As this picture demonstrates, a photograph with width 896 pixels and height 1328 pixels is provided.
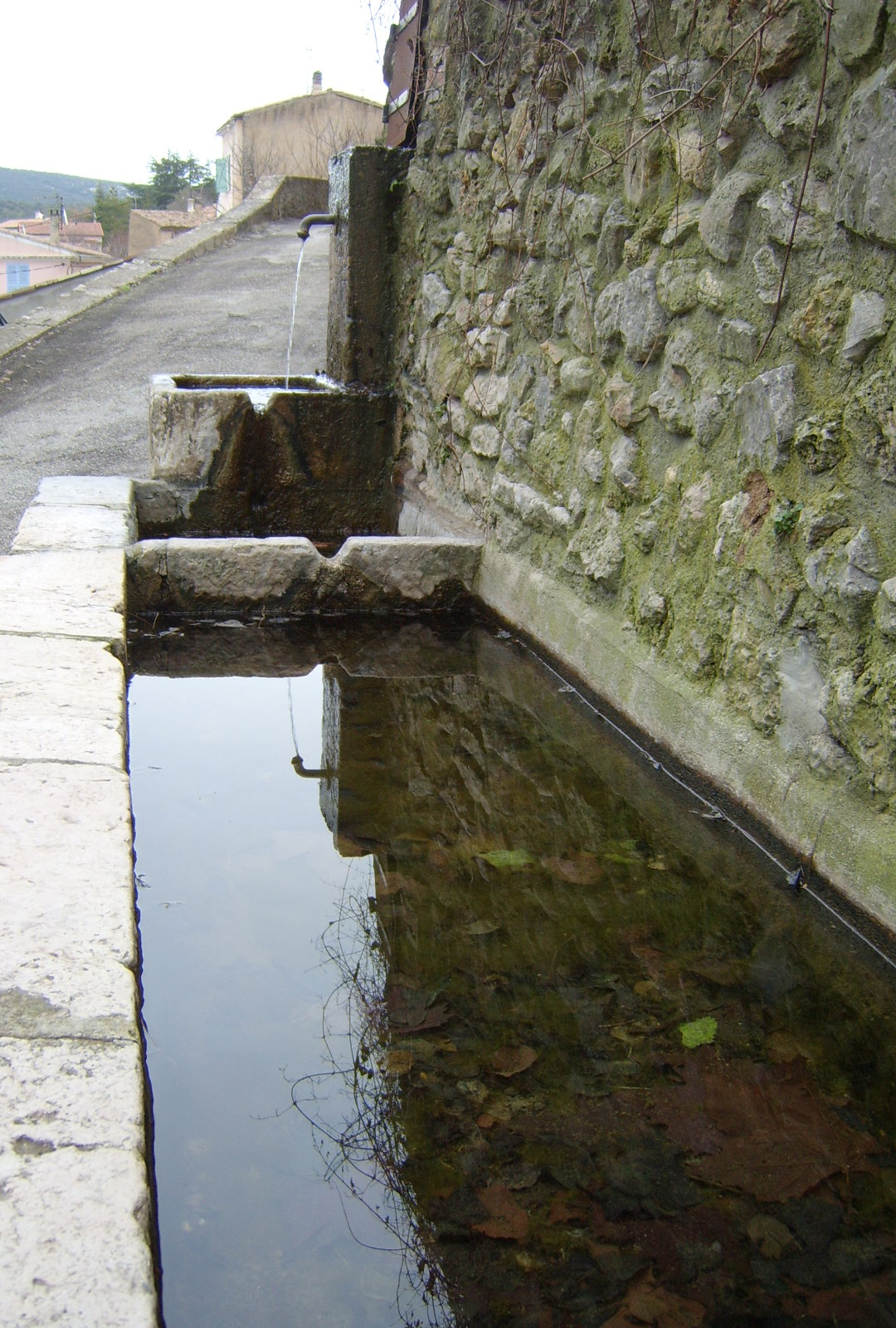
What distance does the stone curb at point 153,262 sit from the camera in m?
7.68

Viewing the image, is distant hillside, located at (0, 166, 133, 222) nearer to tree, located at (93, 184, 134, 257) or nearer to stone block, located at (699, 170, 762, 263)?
tree, located at (93, 184, 134, 257)

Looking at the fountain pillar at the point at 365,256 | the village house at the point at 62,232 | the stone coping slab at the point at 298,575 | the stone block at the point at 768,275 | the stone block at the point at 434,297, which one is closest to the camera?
the stone block at the point at 768,275

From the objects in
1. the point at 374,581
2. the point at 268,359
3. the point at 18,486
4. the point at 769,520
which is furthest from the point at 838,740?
the point at 268,359

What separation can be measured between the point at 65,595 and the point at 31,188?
7527 centimetres

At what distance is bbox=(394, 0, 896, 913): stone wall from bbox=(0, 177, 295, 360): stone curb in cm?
476

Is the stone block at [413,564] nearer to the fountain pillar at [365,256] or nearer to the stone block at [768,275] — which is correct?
the fountain pillar at [365,256]

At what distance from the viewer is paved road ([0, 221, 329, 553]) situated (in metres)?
5.55

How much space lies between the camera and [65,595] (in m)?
3.01

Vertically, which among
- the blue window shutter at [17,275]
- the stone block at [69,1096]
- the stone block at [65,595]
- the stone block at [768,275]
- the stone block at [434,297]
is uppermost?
the stone block at [768,275]

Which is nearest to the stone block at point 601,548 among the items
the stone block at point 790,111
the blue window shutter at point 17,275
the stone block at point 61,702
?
the stone block at point 790,111

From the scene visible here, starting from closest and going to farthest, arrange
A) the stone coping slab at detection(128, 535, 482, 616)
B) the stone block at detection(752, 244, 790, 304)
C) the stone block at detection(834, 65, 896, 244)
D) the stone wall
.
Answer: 1. the stone block at detection(834, 65, 896, 244)
2. the stone wall
3. the stone block at detection(752, 244, 790, 304)
4. the stone coping slab at detection(128, 535, 482, 616)

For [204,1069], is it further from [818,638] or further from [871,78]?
[871,78]

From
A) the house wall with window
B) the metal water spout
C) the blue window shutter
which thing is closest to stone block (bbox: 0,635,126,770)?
the metal water spout

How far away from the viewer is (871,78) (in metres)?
1.97
